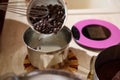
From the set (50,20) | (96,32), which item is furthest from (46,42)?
(96,32)

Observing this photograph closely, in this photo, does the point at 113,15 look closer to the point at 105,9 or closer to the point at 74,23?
the point at 105,9

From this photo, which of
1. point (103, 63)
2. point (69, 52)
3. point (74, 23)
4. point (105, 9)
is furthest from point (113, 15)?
point (103, 63)

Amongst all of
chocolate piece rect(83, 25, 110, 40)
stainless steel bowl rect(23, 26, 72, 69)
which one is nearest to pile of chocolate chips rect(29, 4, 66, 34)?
stainless steel bowl rect(23, 26, 72, 69)

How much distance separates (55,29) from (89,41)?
0.15m

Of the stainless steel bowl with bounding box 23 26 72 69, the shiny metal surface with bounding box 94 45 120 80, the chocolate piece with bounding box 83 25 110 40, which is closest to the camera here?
the shiny metal surface with bounding box 94 45 120 80

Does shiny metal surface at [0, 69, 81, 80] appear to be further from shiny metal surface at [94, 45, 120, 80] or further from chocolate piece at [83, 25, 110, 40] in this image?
chocolate piece at [83, 25, 110, 40]

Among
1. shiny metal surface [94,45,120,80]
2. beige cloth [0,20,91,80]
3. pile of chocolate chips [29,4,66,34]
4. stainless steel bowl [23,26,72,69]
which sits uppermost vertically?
pile of chocolate chips [29,4,66,34]

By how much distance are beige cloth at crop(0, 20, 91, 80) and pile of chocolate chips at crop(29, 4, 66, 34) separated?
0.11 meters

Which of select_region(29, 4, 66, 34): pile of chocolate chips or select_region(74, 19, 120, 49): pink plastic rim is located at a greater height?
select_region(29, 4, 66, 34): pile of chocolate chips

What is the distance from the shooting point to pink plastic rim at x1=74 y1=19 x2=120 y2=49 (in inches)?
29.3

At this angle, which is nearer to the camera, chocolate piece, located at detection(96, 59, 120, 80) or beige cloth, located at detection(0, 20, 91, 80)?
chocolate piece, located at detection(96, 59, 120, 80)

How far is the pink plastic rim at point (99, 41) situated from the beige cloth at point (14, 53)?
35 millimetres

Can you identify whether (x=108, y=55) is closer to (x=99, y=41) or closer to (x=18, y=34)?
(x=99, y=41)

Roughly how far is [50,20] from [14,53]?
16 cm
